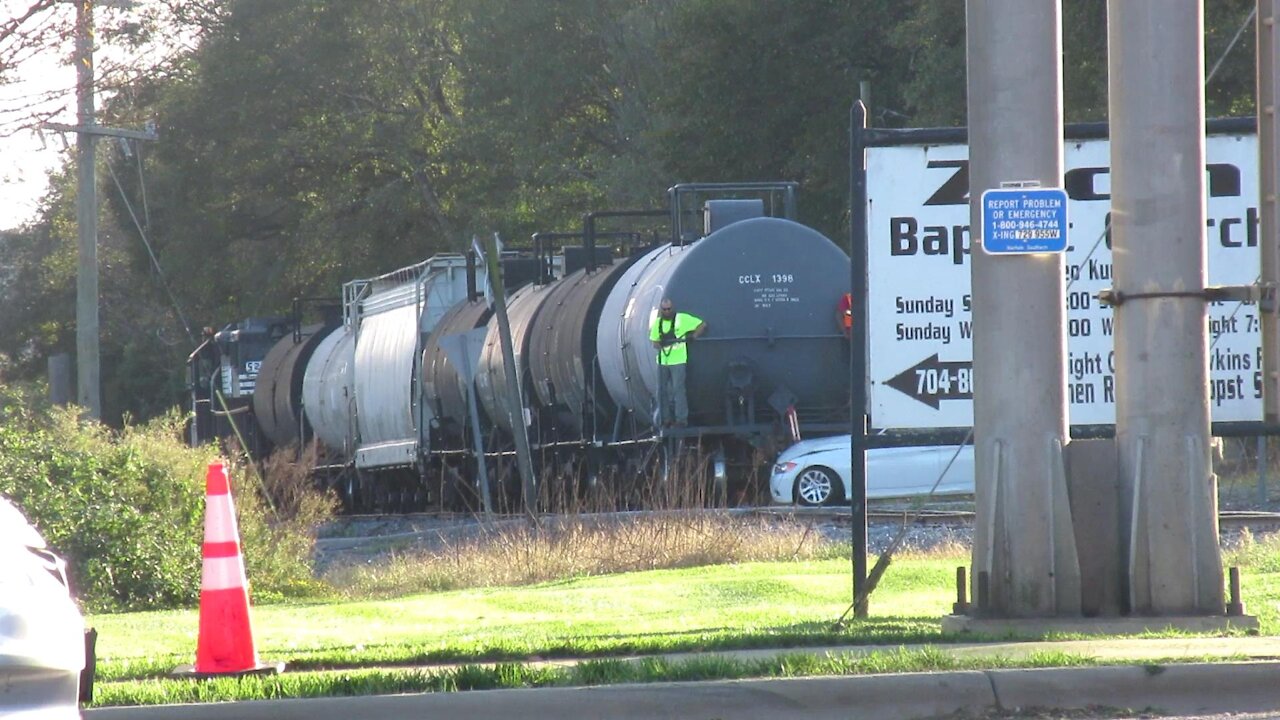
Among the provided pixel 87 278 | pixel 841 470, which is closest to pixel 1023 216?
pixel 841 470

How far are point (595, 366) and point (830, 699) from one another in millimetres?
15081

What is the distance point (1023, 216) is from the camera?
9438 mm

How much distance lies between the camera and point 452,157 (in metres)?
55.0

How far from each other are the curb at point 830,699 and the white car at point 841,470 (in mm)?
13232

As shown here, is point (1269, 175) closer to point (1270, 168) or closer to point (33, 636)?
point (1270, 168)

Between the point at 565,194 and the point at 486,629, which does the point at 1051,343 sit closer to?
the point at 486,629

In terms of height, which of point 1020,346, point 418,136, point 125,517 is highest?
point 418,136

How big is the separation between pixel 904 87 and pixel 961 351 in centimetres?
2666

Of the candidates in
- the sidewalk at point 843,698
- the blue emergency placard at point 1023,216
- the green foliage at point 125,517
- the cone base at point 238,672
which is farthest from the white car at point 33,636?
the green foliage at point 125,517

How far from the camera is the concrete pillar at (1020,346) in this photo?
9375 millimetres

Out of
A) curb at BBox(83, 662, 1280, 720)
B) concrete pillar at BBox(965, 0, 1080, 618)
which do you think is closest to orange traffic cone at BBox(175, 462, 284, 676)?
curb at BBox(83, 662, 1280, 720)

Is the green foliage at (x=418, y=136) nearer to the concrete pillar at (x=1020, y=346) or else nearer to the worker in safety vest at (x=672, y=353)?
the worker in safety vest at (x=672, y=353)

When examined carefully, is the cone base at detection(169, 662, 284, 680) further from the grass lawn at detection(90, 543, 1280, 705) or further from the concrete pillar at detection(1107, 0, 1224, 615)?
the concrete pillar at detection(1107, 0, 1224, 615)

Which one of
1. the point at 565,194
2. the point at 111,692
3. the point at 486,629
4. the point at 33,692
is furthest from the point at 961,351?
the point at 565,194
